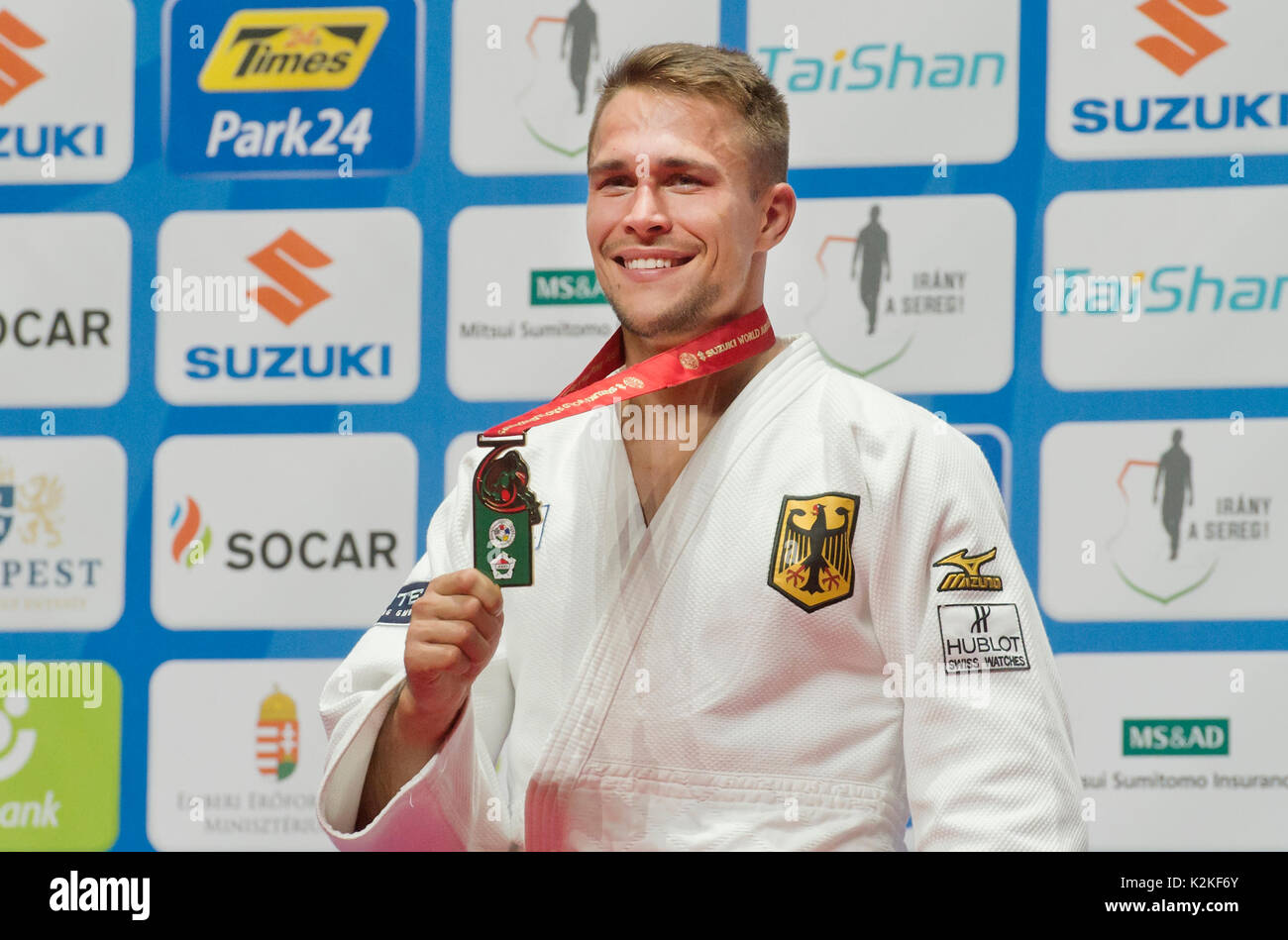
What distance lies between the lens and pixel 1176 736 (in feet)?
8.96

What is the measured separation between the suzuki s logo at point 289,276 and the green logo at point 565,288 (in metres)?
0.49

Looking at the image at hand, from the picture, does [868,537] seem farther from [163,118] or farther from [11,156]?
[11,156]

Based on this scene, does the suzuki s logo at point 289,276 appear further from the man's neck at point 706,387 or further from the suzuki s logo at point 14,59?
the man's neck at point 706,387

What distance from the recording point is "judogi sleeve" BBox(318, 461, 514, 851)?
6.00ft

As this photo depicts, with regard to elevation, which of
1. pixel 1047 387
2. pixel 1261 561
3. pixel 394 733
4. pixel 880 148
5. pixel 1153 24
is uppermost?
pixel 1153 24

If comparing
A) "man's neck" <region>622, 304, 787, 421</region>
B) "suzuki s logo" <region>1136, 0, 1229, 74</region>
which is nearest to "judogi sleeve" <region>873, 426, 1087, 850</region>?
"man's neck" <region>622, 304, 787, 421</region>

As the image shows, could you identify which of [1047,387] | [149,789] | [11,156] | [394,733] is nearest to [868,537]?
[394,733]

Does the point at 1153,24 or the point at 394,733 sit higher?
the point at 1153,24

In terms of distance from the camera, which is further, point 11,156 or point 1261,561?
point 11,156

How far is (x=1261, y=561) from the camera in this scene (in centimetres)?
273

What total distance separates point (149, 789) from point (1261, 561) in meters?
2.43

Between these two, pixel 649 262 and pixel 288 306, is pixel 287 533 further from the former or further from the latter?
pixel 649 262

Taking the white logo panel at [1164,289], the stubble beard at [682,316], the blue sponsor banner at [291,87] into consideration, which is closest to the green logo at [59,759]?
the blue sponsor banner at [291,87]

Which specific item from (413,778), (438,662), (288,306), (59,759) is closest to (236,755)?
(59,759)
